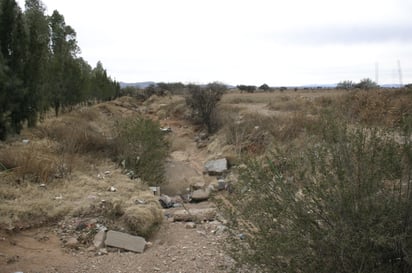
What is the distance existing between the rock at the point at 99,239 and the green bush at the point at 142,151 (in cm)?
383

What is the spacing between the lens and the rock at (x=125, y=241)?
543cm

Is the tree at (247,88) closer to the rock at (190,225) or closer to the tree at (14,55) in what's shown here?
the tree at (14,55)

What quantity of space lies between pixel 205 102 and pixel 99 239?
14378 mm

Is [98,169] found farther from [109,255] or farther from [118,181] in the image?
[109,255]

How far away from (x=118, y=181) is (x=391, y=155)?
250 inches

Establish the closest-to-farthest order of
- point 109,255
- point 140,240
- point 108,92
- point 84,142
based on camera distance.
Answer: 1. point 109,255
2. point 140,240
3. point 84,142
4. point 108,92

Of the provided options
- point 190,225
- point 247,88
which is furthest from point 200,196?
point 247,88

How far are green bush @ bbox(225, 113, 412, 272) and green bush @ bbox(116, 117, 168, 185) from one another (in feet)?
21.9

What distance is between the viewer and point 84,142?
1070cm

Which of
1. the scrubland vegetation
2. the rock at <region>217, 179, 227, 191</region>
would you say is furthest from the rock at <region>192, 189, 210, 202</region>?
the scrubland vegetation

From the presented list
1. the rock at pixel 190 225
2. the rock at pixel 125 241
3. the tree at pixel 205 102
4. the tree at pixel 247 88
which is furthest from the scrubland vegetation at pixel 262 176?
the tree at pixel 247 88

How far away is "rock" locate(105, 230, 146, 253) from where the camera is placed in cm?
543

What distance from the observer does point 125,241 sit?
5.51m

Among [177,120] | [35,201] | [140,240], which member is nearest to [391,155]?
[140,240]
